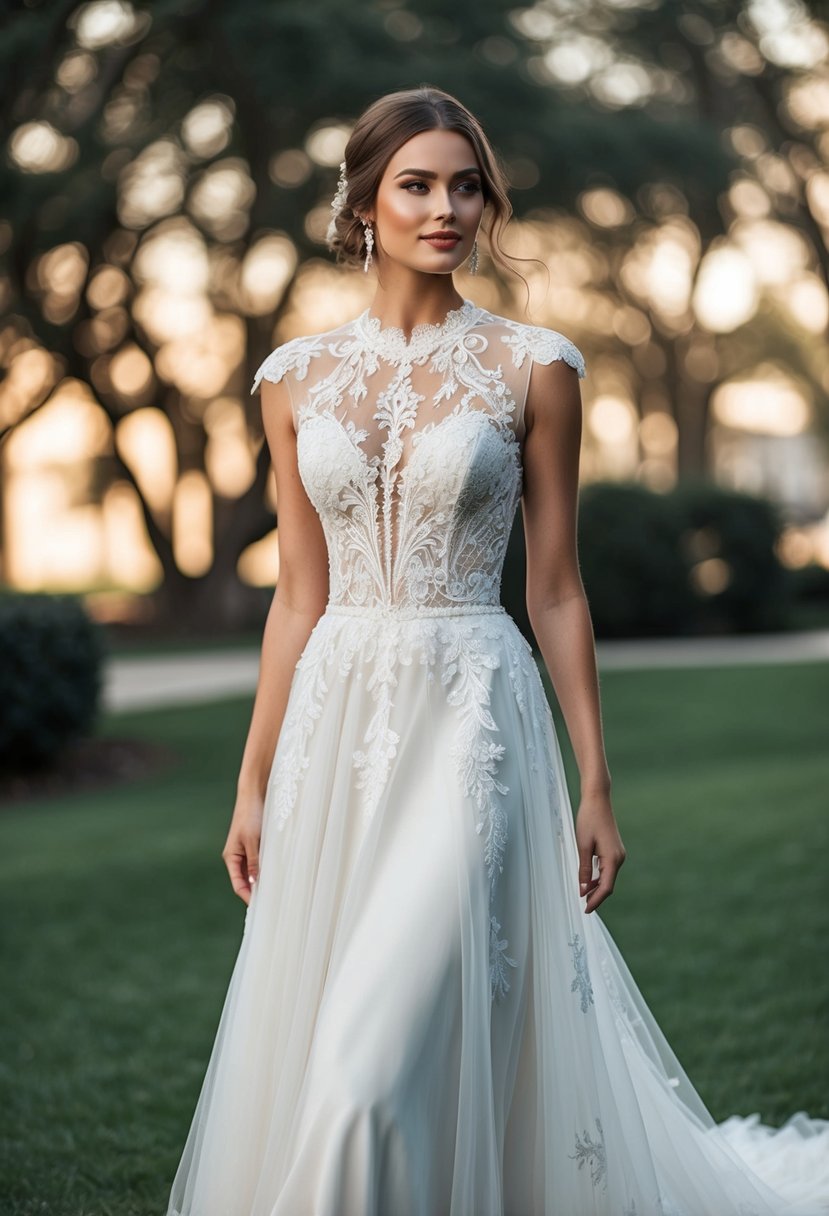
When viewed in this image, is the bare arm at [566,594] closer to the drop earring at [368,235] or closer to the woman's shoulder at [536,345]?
the woman's shoulder at [536,345]

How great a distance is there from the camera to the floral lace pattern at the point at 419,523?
315 cm

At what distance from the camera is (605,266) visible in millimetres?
32000

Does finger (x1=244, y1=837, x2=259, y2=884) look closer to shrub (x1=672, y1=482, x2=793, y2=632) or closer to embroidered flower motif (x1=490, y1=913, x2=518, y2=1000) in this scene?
embroidered flower motif (x1=490, y1=913, x2=518, y2=1000)

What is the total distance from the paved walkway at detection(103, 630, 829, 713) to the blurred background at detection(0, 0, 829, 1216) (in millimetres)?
119

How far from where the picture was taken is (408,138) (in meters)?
3.24

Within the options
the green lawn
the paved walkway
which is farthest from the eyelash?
the paved walkway

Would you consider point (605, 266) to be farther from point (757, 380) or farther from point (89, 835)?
point (89, 835)

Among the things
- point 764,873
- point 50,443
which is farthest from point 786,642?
point 50,443

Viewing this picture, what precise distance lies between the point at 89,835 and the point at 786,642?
512 inches

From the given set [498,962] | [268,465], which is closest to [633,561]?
[268,465]

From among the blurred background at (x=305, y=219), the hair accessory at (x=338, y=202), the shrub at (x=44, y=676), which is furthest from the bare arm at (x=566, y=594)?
the shrub at (x=44, y=676)

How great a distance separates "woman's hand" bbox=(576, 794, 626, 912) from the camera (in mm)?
3170

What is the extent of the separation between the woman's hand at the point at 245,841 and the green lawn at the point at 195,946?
140 centimetres

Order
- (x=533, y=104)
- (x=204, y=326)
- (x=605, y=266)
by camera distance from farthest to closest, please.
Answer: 1. (x=605, y=266)
2. (x=204, y=326)
3. (x=533, y=104)
